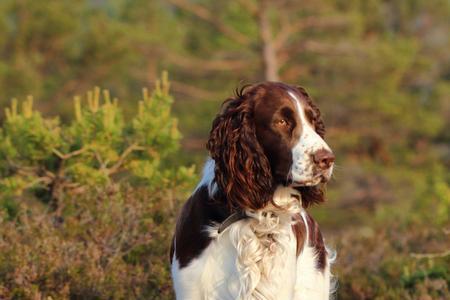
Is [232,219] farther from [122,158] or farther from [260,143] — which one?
[122,158]

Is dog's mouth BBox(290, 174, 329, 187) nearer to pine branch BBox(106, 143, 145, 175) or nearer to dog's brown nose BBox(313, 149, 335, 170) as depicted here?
dog's brown nose BBox(313, 149, 335, 170)

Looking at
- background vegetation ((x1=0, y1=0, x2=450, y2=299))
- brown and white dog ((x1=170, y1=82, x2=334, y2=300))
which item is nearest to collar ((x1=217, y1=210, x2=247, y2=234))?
brown and white dog ((x1=170, y1=82, x2=334, y2=300))

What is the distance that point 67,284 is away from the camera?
21.2 ft

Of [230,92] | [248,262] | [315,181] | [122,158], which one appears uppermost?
[315,181]

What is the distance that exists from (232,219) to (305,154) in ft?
1.84

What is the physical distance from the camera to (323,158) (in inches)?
158

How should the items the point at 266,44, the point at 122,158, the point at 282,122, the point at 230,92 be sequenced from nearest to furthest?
the point at 282,122, the point at 122,158, the point at 230,92, the point at 266,44

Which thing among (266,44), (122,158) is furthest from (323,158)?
(266,44)

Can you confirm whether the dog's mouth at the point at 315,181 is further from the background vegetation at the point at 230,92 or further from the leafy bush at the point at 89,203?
the background vegetation at the point at 230,92

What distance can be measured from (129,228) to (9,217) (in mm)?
1034

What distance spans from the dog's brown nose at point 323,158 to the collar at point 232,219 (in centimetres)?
58

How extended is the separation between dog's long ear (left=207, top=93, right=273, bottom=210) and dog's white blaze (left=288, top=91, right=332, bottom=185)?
234 mm

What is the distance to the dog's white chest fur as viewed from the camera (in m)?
4.41

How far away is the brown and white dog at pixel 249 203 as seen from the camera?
4.36 meters
